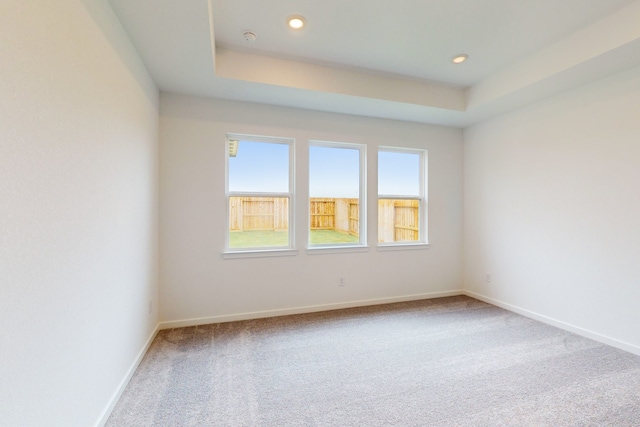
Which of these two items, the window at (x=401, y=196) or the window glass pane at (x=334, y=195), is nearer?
the window glass pane at (x=334, y=195)

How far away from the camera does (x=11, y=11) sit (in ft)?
3.12

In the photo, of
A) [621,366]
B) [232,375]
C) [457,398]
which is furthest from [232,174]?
[621,366]

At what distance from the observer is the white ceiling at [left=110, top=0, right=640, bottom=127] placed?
2018 millimetres

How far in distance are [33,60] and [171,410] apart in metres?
1.96

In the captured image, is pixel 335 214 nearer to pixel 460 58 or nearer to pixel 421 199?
pixel 421 199

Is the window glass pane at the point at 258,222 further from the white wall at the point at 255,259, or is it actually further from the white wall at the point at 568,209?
the white wall at the point at 568,209

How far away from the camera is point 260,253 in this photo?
3205 mm

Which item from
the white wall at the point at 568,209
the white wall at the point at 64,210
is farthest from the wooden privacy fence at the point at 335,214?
the white wall at the point at 64,210

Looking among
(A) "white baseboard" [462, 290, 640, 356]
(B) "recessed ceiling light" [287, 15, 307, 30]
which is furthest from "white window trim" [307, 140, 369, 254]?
(A) "white baseboard" [462, 290, 640, 356]

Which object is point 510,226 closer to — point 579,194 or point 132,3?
point 579,194

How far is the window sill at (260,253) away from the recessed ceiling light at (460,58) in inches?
105

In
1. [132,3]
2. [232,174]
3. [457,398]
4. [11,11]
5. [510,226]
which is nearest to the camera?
[11,11]

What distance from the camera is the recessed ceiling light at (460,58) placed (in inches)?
106

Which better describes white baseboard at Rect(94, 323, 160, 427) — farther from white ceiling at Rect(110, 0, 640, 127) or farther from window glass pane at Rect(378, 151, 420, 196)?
window glass pane at Rect(378, 151, 420, 196)
